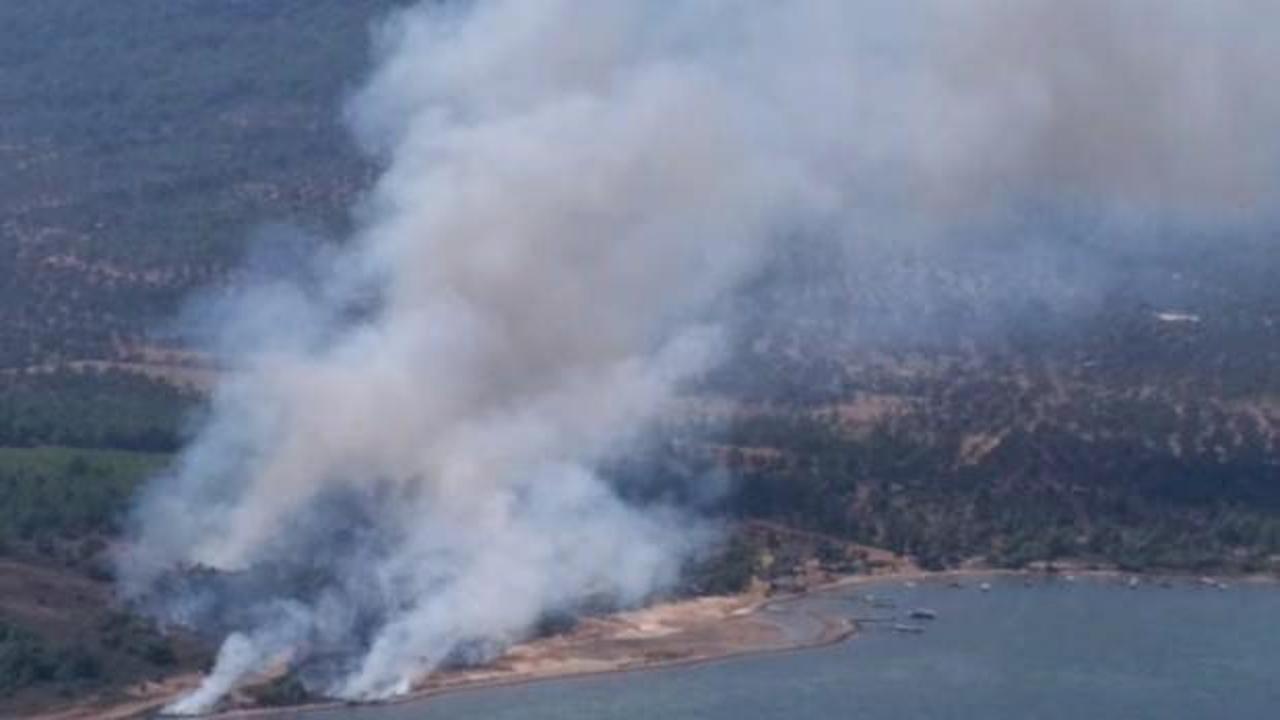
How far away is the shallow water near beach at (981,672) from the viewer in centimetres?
3978

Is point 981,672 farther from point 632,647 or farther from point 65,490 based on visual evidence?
point 65,490

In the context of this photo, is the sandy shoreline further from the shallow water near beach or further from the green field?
the green field

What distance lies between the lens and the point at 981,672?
1677 inches

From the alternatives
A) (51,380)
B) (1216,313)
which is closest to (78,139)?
(51,380)

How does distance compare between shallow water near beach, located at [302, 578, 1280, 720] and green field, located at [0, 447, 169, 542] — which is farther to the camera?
green field, located at [0, 447, 169, 542]

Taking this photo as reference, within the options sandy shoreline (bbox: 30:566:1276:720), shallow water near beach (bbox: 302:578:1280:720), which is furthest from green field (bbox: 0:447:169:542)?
shallow water near beach (bbox: 302:578:1280:720)

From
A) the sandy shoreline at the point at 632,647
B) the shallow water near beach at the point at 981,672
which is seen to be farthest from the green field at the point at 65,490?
the shallow water near beach at the point at 981,672

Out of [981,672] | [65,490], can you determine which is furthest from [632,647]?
[65,490]

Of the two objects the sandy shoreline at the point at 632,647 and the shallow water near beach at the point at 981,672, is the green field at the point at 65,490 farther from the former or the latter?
the shallow water near beach at the point at 981,672

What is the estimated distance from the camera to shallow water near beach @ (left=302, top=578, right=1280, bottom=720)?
3978 centimetres

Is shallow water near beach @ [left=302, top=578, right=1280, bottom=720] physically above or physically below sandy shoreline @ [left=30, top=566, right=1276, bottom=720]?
below

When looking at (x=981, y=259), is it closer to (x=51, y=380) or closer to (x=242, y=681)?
(x=51, y=380)

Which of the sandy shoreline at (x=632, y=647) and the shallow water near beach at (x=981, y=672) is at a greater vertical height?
the sandy shoreline at (x=632, y=647)

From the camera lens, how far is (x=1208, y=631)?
46.2 meters
